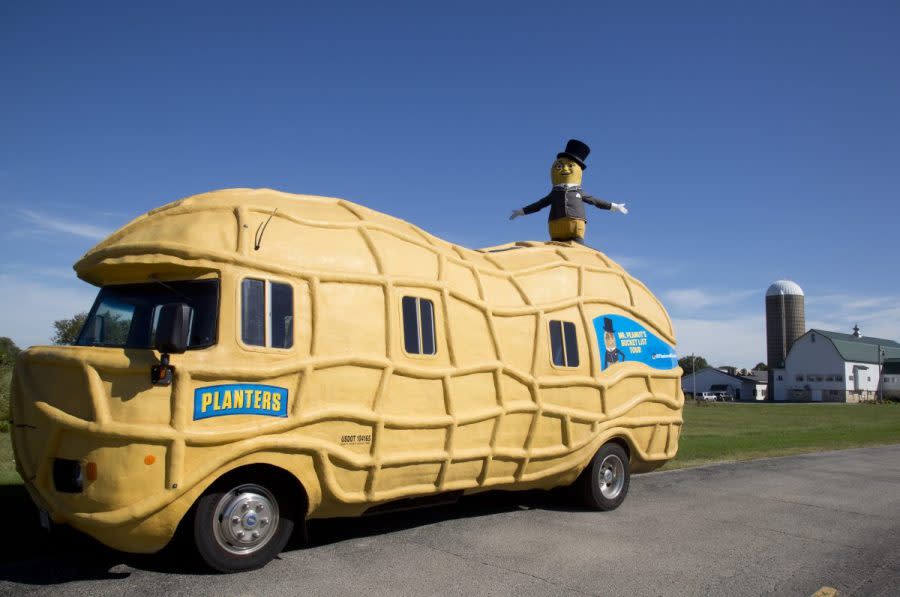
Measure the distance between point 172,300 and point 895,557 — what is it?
25.9 feet

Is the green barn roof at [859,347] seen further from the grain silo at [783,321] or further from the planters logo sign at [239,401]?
the planters logo sign at [239,401]

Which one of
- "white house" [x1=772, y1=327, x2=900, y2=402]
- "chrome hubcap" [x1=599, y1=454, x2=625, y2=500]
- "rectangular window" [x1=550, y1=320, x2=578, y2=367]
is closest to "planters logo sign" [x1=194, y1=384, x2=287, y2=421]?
"rectangular window" [x1=550, y1=320, x2=578, y2=367]

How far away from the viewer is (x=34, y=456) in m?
6.07

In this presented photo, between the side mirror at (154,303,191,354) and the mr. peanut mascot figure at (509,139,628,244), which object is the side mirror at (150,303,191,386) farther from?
the mr. peanut mascot figure at (509,139,628,244)

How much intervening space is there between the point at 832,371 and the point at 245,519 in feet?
299

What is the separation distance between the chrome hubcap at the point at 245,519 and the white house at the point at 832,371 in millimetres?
89520

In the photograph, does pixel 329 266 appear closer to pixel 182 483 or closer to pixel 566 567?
pixel 182 483

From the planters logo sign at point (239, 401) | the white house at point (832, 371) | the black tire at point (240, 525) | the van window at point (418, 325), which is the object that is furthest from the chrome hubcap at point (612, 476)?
the white house at point (832, 371)

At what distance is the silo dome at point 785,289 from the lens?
95688 mm

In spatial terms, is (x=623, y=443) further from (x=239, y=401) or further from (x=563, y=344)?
(x=239, y=401)

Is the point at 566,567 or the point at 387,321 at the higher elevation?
the point at 387,321

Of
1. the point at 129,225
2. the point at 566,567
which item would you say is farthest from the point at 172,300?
the point at 566,567

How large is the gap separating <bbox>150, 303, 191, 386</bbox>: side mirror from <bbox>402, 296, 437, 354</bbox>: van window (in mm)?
2399

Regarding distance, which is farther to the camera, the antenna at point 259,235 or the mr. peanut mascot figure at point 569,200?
the mr. peanut mascot figure at point 569,200
